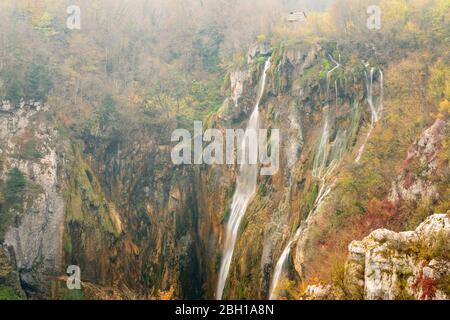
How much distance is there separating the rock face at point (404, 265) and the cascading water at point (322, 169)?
7609 mm

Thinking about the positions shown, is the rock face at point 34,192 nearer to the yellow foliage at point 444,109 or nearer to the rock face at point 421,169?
the rock face at point 421,169

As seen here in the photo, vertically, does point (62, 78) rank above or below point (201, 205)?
above

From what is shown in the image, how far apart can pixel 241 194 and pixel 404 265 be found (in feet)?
65.1

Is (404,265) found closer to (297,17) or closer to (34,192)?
(34,192)

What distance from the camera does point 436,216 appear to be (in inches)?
981

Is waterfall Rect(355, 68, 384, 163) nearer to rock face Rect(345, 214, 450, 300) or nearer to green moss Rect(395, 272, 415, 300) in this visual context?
rock face Rect(345, 214, 450, 300)

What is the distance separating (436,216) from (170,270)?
2387cm

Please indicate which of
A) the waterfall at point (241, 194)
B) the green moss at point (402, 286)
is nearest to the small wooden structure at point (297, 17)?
the waterfall at point (241, 194)

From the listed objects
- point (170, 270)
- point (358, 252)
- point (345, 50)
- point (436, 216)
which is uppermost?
point (345, 50)

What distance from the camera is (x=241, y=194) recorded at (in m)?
43.5

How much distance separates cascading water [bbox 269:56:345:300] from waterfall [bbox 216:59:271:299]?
17.7 feet

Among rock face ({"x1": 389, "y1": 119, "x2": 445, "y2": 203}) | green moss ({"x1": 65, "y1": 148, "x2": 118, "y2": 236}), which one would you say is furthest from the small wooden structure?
rock face ({"x1": 389, "y1": 119, "x2": 445, "y2": 203})
